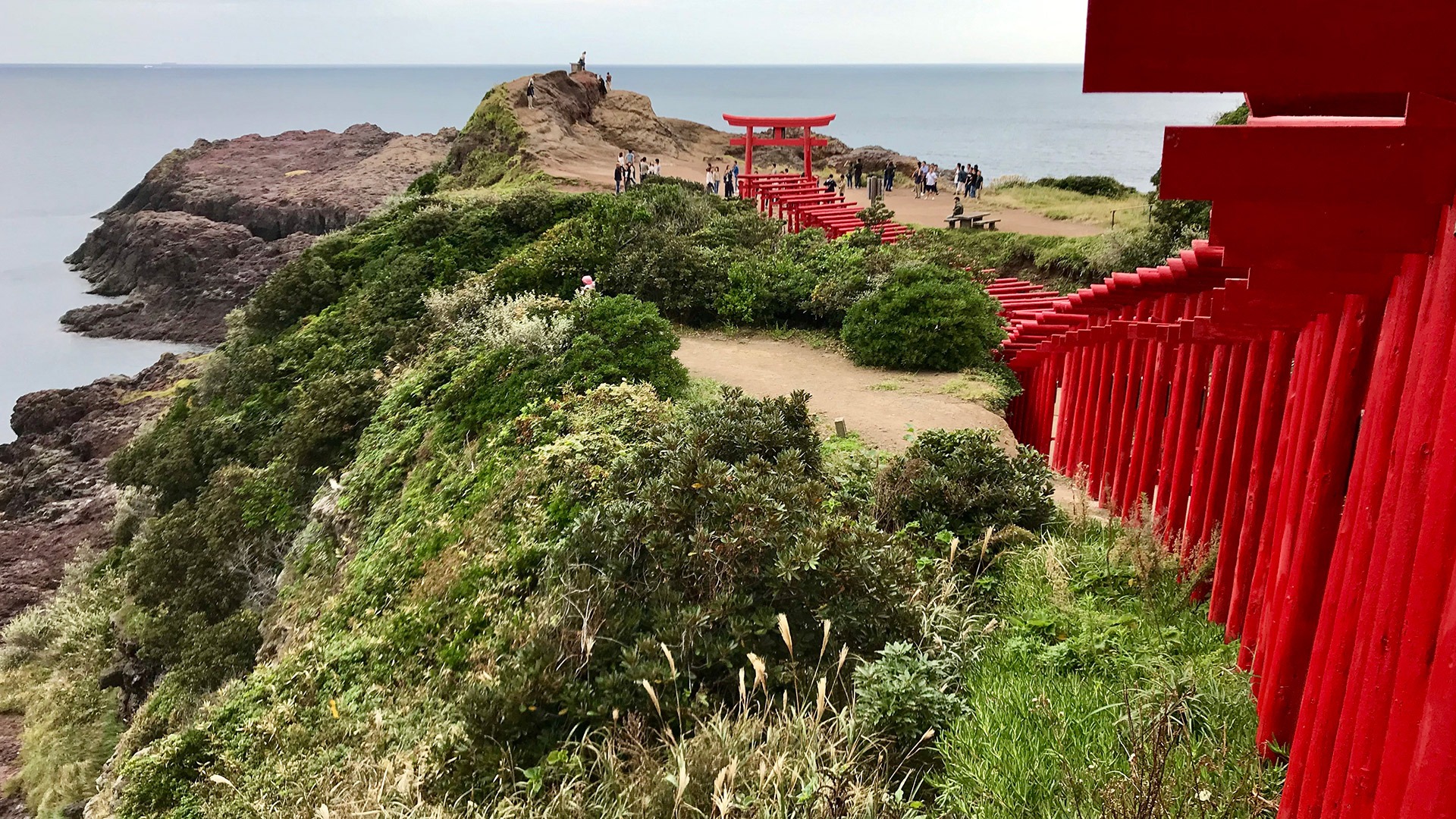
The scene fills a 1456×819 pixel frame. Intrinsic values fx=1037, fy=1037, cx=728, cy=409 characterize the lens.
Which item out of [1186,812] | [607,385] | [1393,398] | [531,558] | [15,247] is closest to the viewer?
[1393,398]

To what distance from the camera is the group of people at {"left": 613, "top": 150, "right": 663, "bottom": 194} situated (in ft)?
88.4

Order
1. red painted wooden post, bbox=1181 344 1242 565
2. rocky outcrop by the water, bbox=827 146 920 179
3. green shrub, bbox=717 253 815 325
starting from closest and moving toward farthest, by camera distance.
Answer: red painted wooden post, bbox=1181 344 1242 565
green shrub, bbox=717 253 815 325
rocky outcrop by the water, bbox=827 146 920 179

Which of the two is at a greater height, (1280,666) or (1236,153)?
(1236,153)

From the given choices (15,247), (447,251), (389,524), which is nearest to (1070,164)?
(15,247)

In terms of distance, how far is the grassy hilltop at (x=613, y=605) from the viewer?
180 inches

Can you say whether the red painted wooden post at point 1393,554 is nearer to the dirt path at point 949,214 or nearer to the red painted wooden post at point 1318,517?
the red painted wooden post at point 1318,517

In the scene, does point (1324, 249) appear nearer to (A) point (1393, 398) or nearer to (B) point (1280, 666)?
(A) point (1393, 398)

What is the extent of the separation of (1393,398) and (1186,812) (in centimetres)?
155

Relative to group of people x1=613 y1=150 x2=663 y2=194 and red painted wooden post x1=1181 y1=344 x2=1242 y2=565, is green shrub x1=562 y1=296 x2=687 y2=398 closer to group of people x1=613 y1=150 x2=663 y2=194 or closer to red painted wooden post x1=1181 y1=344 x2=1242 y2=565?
red painted wooden post x1=1181 y1=344 x2=1242 y2=565

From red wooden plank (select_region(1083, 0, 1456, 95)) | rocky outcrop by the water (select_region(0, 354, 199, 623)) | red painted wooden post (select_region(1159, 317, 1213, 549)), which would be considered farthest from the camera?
rocky outcrop by the water (select_region(0, 354, 199, 623))

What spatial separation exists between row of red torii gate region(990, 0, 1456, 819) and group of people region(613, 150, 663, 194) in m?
21.5

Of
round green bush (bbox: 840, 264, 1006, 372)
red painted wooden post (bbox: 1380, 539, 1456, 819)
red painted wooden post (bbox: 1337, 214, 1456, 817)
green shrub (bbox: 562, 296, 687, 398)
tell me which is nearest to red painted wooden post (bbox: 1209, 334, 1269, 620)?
red painted wooden post (bbox: 1337, 214, 1456, 817)

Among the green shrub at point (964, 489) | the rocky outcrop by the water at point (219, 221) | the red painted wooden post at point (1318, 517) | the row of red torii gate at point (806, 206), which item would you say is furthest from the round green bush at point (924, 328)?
the rocky outcrop by the water at point (219, 221)

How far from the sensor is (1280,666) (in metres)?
3.98
